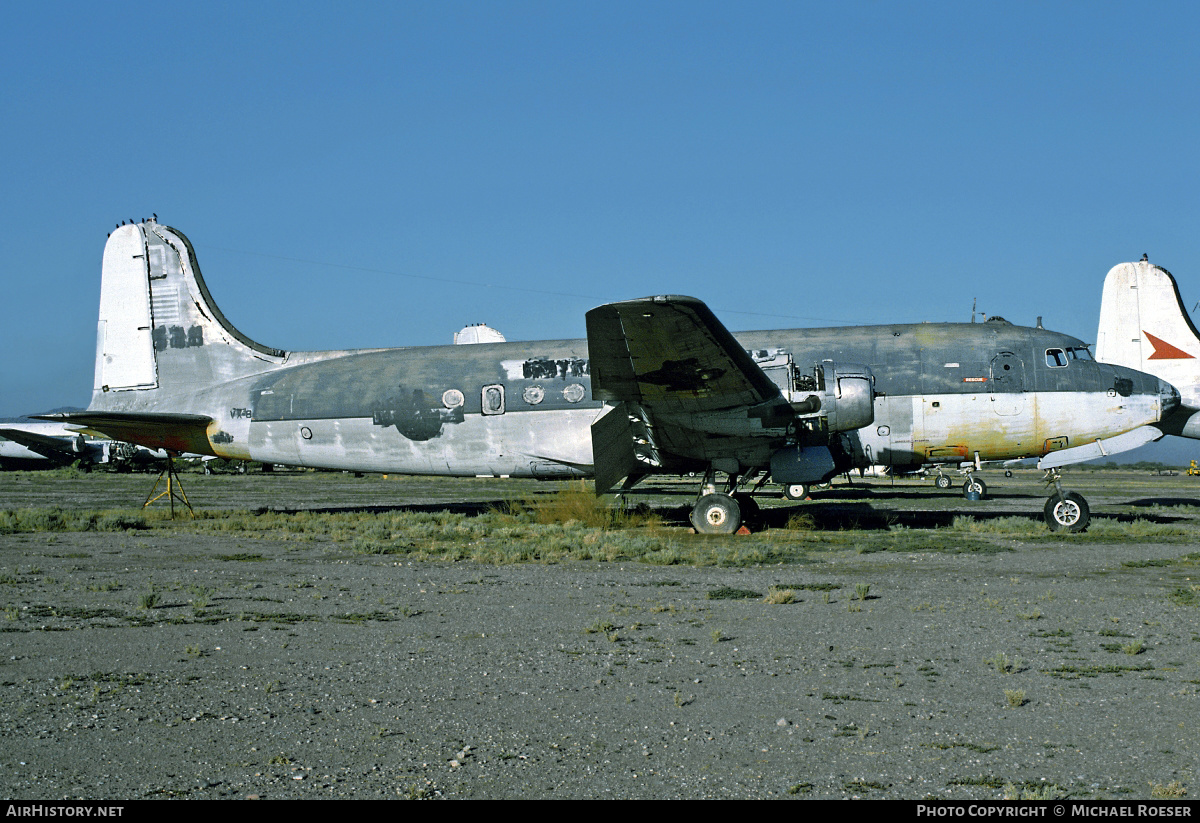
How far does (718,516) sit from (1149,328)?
50.5 feet

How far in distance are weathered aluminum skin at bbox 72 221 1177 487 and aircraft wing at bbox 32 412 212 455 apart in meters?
0.05

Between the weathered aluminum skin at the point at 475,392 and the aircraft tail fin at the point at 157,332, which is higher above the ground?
the aircraft tail fin at the point at 157,332

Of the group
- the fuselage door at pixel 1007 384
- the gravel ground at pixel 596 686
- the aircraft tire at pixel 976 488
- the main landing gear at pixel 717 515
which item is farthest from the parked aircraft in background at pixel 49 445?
the fuselage door at pixel 1007 384

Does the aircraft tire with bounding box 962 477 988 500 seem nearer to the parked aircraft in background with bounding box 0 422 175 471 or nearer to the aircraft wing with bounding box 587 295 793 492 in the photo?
the aircraft wing with bounding box 587 295 793 492

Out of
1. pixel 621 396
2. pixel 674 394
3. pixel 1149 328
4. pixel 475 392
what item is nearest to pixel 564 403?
pixel 475 392

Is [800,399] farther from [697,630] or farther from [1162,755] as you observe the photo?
[1162,755]

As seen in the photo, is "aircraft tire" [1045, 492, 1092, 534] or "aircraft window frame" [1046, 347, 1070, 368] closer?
"aircraft tire" [1045, 492, 1092, 534]

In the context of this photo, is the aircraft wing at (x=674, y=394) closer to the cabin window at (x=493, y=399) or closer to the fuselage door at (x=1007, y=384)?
the cabin window at (x=493, y=399)

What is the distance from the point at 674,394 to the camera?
1612 cm

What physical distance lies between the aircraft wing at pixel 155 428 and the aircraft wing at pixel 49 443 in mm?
41231

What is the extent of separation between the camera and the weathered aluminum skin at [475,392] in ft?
59.1

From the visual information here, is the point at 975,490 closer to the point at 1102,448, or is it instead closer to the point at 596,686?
the point at 1102,448

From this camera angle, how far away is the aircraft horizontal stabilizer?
17656 millimetres

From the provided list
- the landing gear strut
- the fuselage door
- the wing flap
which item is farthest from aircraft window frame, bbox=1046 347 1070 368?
the landing gear strut
